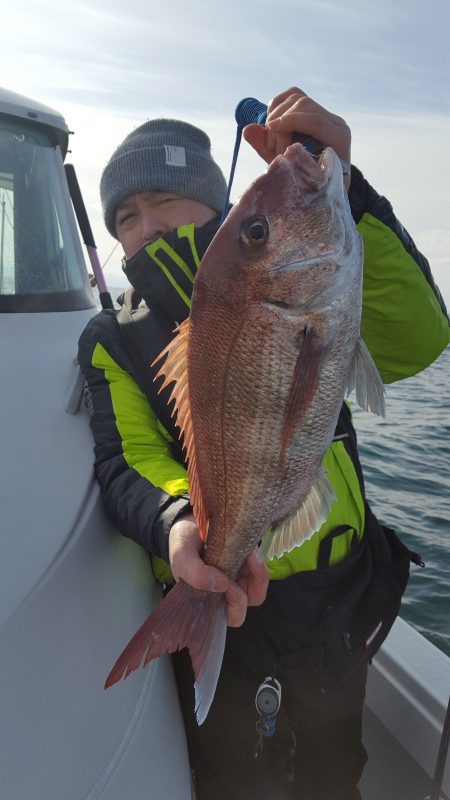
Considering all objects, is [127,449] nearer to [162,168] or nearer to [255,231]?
[255,231]

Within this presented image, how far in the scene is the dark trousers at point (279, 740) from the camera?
2078 millimetres

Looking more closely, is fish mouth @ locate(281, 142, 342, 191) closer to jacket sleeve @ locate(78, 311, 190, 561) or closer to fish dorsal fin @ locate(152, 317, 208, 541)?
fish dorsal fin @ locate(152, 317, 208, 541)

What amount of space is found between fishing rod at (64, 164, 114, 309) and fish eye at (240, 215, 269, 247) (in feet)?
8.03

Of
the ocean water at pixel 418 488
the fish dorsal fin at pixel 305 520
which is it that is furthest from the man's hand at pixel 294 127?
the ocean water at pixel 418 488

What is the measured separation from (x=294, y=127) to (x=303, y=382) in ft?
2.14

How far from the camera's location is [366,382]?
1.45 m

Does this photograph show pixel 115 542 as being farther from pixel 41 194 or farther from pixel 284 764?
pixel 41 194

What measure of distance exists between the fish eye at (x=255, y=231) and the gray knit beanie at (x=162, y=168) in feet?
4.11

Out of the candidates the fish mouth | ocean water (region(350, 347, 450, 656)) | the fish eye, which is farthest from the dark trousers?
ocean water (region(350, 347, 450, 656))

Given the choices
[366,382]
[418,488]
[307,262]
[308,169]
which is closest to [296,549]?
[366,382]

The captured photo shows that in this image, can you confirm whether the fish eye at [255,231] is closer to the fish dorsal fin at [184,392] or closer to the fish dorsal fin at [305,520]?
the fish dorsal fin at [184,392]

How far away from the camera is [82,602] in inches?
63.9

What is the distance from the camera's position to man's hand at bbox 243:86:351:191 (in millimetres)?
1509

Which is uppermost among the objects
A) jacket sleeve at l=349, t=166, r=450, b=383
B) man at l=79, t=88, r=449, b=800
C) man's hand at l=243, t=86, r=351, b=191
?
man's hand at l=243, t=86, r=351, b=191
